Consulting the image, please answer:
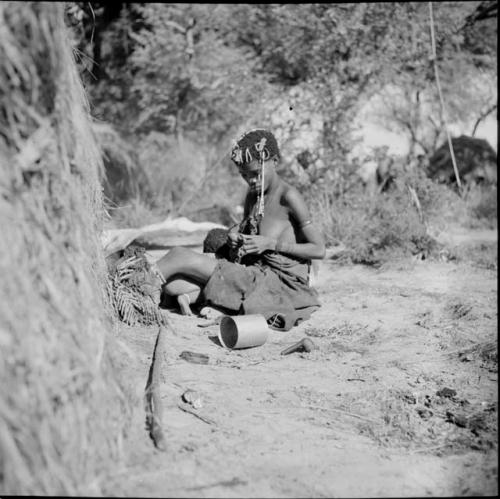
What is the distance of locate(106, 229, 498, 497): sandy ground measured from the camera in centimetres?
267

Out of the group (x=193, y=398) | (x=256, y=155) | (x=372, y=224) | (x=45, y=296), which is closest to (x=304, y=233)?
(x=256, y=155)

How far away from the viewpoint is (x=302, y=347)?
4.44 meters

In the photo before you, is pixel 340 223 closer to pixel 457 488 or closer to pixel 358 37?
pixel 358 37

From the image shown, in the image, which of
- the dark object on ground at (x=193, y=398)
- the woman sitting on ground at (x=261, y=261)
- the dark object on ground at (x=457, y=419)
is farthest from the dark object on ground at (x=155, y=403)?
the dark object on ground at (x=457, y=419)

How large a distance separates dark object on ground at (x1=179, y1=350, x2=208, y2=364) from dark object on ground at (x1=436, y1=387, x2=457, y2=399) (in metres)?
1.36

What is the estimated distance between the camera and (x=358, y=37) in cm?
932

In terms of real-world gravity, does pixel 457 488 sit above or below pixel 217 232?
below

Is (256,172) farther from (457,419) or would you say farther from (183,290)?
(457,419)

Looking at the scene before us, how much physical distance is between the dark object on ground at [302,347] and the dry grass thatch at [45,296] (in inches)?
71.9

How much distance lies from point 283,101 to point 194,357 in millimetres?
6465

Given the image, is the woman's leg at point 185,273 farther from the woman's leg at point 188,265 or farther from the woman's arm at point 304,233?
the woman's arm at point 304,233

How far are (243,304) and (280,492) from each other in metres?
2.54

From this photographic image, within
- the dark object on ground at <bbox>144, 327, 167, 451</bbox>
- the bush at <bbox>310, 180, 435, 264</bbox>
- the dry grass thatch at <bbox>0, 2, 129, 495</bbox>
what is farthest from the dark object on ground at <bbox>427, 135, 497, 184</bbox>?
the dry grass thatch at <bbox>0, 2, 129, 495</bbox>

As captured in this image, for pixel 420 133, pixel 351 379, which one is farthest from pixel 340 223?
pixel 420 133
